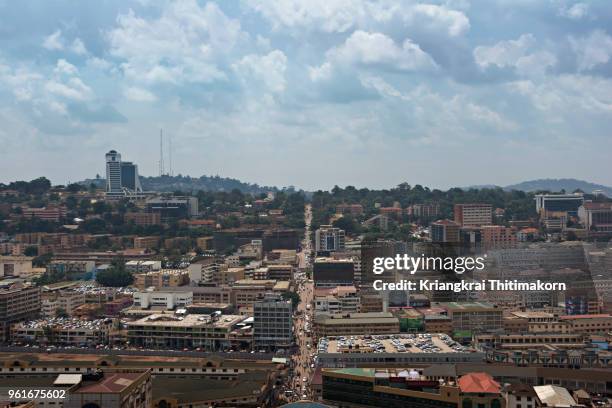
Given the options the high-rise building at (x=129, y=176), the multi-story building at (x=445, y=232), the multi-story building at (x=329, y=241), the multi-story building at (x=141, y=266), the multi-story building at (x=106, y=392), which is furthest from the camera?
the high-rise building at (x=129, y=176)

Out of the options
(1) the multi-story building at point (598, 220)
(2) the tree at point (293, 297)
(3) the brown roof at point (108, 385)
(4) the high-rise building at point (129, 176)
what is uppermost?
(4) the high-rise building at point (129, 176)

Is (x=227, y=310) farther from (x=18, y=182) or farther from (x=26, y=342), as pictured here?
(x=18, y=182)

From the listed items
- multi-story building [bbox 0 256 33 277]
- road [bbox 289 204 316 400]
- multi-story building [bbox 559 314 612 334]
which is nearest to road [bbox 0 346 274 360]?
road [bbox 289 204 316 400]

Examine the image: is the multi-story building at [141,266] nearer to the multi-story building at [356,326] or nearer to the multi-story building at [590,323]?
the multi-story building at [356,326]

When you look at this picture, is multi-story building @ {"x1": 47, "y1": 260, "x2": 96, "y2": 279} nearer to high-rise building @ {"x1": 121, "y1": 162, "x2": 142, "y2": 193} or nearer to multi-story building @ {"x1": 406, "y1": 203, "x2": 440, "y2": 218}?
multi-story building @ {"x1": 406, "y1": 203, "x2": 440, "y2": 218}

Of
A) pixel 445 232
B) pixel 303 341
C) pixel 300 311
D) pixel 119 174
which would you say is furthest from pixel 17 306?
pixel 119 174

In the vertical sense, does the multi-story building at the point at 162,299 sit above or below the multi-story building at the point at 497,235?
below

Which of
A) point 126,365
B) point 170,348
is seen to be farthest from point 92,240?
point 126,365

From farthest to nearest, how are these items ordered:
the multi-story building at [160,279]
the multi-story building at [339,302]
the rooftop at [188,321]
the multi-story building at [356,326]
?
the multi-story building at [160,279] < the multi-story building at [339,302] < the rooftop at [188,321] < the multi-story building at [356,326]

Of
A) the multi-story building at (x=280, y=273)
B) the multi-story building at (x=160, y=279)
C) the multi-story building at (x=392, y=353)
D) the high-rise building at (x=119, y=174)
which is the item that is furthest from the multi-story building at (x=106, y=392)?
the high-rise building at (x=119, y=174)
